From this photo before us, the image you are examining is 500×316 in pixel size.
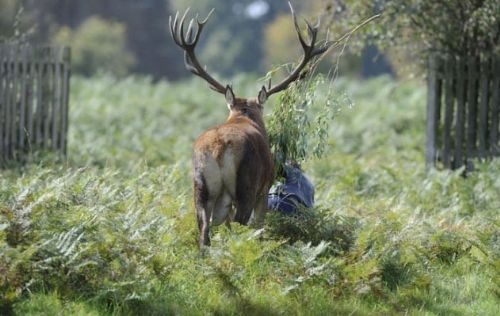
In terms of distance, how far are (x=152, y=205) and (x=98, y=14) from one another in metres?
57.3

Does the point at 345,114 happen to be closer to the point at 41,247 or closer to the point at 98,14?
the point at 41,247

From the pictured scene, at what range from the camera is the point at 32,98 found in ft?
48.9

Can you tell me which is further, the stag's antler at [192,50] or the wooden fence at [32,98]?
the wooden fence at [32,98]

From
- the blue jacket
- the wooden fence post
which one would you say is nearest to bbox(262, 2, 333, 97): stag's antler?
the blue jacket

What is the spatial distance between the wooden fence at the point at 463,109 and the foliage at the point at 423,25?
0.28 metres

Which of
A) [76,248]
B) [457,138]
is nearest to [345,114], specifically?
[457,138]

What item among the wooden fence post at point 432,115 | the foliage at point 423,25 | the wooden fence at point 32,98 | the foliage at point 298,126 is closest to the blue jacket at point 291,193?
the foliage at point 298,126

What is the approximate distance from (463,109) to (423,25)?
4.39 ft

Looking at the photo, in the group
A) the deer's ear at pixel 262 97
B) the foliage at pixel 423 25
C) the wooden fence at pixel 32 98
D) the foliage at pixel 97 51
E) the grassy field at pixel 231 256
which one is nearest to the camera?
the grassy field at pixel 231 256

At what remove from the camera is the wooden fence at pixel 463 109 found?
14.7m

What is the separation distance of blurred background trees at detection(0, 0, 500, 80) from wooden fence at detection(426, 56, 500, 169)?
0.38m

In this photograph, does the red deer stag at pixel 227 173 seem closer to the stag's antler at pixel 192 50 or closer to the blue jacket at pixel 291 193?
the blue jacket at pixel 291 193

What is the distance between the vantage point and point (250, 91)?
35.7 m

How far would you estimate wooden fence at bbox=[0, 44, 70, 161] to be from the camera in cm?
1466
